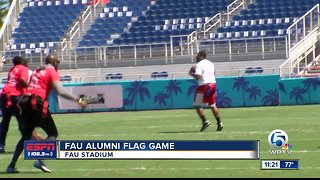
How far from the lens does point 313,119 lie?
22.7 m

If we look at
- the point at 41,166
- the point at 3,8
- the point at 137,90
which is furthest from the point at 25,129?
the point at 3,8

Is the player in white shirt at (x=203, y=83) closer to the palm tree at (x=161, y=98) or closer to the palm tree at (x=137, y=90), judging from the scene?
the palm tree at (x=161, y=98)

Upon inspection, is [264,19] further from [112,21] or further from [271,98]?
[271,98]

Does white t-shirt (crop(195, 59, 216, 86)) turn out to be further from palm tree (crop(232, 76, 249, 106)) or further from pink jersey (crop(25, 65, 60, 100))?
palm tree (crop(232, 76, 249, 106))

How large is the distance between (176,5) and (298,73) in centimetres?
1172

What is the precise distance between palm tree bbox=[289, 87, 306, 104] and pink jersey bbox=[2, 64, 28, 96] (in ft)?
53.8

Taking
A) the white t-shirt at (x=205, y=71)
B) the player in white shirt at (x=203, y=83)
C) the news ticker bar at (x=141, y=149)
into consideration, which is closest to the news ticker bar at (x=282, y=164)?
the news ticker bar at (x=141, y=149)

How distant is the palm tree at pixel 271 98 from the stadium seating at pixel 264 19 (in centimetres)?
742

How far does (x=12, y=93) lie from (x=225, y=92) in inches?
659

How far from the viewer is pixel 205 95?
68.4 ft

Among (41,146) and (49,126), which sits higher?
(49,126)

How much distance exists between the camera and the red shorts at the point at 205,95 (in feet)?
68.2

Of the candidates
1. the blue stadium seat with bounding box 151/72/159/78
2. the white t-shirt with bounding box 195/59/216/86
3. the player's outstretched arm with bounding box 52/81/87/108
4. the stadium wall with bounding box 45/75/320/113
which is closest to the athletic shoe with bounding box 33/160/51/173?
the player's outstretched arm with bounding box 52/81/87/108

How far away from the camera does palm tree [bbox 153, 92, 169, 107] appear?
33.8 metres
